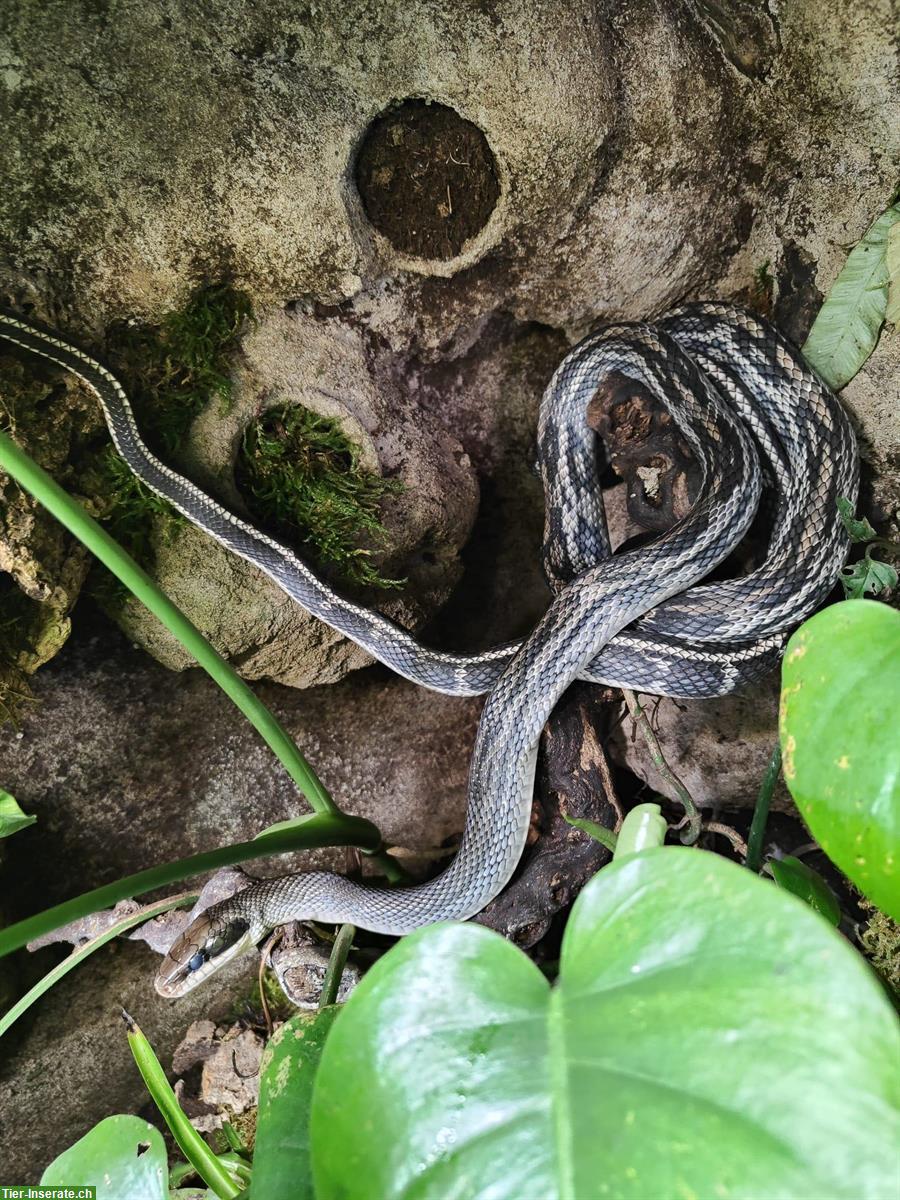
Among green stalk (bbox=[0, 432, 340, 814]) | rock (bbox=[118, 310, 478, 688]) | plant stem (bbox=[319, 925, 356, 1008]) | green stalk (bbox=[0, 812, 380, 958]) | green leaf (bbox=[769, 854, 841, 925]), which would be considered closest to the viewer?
green stalk (bbox=[0, 812, 380, 958])

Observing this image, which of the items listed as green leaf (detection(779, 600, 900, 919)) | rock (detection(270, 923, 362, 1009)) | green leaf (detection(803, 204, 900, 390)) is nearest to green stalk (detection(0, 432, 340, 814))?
rock (detection(270, 923, 362, 1009))

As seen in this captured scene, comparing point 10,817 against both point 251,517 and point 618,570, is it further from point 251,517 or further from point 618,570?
point 618,570

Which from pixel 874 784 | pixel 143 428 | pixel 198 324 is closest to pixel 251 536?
pixel 143 428

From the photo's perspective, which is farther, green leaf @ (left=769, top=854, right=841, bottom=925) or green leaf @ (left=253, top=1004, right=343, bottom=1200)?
green leaf @ (left=769, top=854, right=841, bottom=925)

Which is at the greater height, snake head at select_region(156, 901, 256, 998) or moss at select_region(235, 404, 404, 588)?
moss at select_region(235, 404, 404, 588)

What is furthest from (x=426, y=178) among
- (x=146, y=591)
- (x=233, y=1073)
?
(x=233, y=1073)

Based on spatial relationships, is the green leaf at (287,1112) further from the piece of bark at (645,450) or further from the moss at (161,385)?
the piece of bark at (645,450)

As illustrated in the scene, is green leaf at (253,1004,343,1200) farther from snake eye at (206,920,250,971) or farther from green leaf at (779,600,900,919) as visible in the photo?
green leaf at (779,600,900,919)
